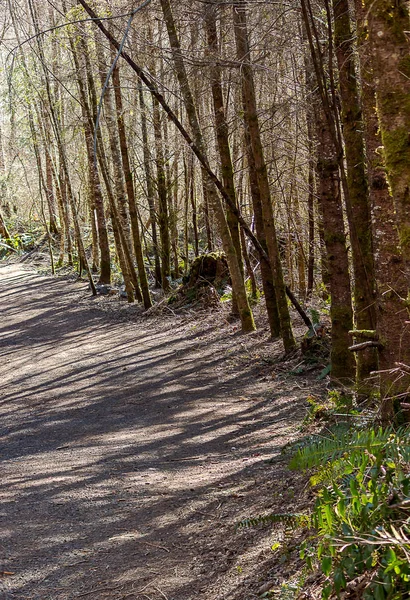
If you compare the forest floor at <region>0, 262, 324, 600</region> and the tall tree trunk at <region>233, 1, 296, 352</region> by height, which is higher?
the tall tree trunk at <region>233, 1, 296, 352</region>

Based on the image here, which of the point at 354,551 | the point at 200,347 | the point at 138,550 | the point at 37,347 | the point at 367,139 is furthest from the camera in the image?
the point at 37,347

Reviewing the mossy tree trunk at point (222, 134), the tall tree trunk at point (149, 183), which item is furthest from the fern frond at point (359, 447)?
the tall tree trunk at point (149, 183)

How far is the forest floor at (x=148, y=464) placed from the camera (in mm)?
3895

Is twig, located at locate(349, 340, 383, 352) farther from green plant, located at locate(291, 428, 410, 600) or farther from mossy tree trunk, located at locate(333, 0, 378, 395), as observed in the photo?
mossy tree trunk, located at locate(333, 0, 378, 395)

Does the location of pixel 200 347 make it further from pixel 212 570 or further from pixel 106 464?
pixel 212 570

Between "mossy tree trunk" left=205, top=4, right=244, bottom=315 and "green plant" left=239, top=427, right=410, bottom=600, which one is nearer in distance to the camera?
"green plant" left=239, top=427, right=410, bottom=600

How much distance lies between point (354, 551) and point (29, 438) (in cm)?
570

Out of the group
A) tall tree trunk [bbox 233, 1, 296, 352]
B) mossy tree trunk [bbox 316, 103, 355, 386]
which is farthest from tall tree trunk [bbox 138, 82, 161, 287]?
mossy tree trunk [bbox 316, 103, 355, 386]

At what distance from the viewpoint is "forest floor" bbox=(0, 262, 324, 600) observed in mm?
3895

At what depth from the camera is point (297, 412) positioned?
24.3ft

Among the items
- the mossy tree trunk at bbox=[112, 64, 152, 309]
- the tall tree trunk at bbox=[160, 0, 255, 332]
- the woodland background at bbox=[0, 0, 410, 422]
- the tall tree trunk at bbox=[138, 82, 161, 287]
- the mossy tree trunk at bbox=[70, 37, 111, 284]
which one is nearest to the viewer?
the woodland background at bbox=[0, 0, 410, 422]

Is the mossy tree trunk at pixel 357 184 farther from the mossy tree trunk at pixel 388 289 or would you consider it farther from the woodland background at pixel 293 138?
the mossy tree trunk at pixel 388 289

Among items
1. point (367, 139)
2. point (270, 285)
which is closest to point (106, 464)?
point (367, 139)

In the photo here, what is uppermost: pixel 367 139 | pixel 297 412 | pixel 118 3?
pixel 118 3
